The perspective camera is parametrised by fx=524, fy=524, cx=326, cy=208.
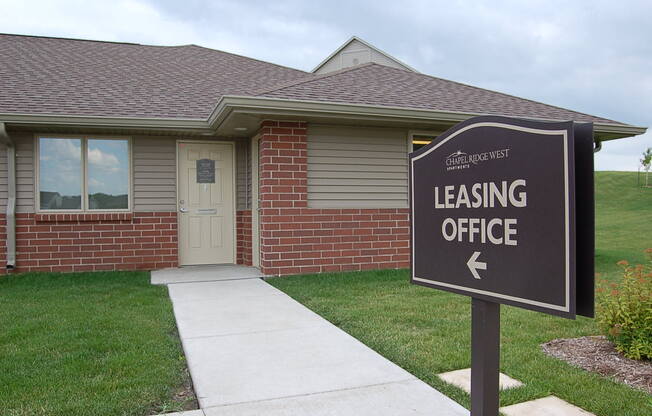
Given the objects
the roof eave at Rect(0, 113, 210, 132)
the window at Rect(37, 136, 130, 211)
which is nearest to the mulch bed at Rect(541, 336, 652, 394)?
the roof eave at Rect(0, 113, 210, 132)

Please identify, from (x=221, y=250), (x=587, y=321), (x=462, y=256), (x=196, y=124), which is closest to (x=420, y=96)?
(x=196, y=124)

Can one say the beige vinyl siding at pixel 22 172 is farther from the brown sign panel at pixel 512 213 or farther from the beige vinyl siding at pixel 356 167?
the brown sign panel at pixel 512 213

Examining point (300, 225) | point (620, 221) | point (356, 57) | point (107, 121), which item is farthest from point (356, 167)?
point (620, 221)

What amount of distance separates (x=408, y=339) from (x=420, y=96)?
18.9 feet

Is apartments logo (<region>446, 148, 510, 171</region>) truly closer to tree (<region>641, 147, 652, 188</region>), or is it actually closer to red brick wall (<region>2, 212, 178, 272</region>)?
red brick wall (<region>2, 212, 178, 272</region>)

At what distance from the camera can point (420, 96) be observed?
30.2 ft

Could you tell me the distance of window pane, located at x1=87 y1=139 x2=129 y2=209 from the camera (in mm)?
9039

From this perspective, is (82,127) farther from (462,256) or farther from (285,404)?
(462,256)

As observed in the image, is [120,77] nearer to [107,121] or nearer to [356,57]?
[107,121]

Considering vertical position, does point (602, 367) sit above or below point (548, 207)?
below

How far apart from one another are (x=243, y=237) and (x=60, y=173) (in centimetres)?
328

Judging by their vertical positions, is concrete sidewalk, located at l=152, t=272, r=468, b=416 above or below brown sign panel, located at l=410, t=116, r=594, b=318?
below

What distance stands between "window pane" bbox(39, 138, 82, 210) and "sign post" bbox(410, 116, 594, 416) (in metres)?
8.01

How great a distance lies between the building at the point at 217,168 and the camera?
8.11 meters
